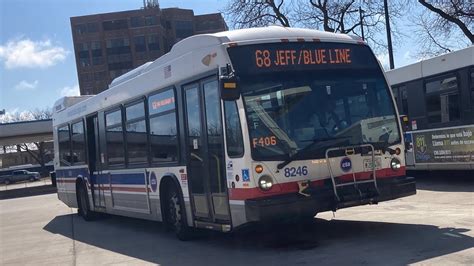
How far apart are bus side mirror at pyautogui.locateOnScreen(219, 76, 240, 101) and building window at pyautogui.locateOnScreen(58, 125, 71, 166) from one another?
10.4 metres

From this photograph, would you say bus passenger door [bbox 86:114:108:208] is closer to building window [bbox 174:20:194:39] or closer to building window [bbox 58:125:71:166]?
building window [bbox 58:125:71:166]

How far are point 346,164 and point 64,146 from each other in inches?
453

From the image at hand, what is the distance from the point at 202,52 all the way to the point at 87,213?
8675 mm

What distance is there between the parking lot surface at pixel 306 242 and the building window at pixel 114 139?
1617 mm

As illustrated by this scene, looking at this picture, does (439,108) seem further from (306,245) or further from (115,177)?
(115,177)

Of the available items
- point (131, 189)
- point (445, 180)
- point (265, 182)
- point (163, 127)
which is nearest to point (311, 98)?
point (265, 182)

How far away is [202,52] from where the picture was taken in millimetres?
8609

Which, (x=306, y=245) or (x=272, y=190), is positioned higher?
(x=272, y=190)

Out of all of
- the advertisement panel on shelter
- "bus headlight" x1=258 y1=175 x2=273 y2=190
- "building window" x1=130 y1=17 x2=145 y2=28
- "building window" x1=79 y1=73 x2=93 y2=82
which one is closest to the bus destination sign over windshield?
"bus headlight" x1=258 y1=175 x2=273 y2=190

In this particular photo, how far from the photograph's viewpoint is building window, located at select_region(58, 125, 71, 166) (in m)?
16.8

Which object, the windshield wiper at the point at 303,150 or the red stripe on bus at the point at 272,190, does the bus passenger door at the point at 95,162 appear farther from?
the windshield wiper at the point at 303,150

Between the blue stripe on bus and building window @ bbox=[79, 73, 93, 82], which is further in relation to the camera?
building window @ bbox=[79, 73, 93, 82]

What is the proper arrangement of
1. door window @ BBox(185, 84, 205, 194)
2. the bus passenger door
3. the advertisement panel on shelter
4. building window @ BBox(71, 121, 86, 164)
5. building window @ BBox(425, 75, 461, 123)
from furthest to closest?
building window @ BBox(71, 121, 86, 164), building window @ BBox(425, 75, 461, 123), the bus passenger door, the advertisement panel on shelter, door window @ BBox(185, 84, 205, 194)

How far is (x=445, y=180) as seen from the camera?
53.2ft
